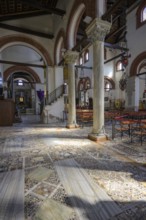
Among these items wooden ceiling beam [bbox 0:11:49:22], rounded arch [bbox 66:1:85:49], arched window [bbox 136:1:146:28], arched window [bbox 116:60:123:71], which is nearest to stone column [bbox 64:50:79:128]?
rounded arch [bbox 66:1:85:49]

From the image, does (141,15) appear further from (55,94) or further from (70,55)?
(55,94)

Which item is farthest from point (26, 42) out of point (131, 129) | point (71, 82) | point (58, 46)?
point (131, 129)

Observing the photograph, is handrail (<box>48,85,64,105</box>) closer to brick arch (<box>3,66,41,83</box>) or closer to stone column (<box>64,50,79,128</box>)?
stone column (<box>64,50,79,128</box>)

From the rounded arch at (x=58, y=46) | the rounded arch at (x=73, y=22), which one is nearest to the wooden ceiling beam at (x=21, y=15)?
the rounded arch at (x=58, y=46)

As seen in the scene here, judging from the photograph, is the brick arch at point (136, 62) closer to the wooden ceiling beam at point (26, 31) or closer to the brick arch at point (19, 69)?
the wooden ceiling beam at point (26, 31)

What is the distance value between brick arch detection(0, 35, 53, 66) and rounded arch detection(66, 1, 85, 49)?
4.22 metres

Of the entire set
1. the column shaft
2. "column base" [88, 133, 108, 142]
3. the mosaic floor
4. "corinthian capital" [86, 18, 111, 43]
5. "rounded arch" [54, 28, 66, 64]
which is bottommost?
the mosaic floor

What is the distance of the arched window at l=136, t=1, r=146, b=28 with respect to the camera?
12.7 m

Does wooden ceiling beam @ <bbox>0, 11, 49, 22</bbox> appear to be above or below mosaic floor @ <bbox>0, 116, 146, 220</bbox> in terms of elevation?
above

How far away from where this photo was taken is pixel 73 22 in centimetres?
941

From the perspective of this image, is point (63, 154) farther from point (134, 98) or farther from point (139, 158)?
point (134, 98)

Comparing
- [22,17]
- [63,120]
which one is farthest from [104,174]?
[22,17]

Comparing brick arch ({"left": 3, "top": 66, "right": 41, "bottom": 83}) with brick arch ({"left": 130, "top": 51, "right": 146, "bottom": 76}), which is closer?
brick arch ({"left": 130, "top": 51, "right": 146, "bottom": 76})

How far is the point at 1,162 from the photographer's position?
13.3 ft
